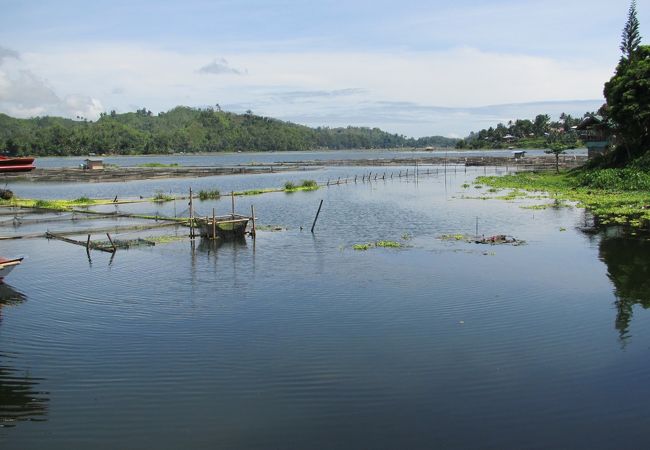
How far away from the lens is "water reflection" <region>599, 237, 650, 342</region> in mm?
16422

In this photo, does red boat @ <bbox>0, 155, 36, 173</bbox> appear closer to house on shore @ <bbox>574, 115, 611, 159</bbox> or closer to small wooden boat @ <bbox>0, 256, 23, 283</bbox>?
small wooden boat @ <bbox>0, 256, 23, 283</bbox>

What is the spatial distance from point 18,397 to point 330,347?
6.57 metres

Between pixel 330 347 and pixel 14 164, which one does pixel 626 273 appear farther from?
pixel 14 164

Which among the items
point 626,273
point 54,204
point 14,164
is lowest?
point 626,273

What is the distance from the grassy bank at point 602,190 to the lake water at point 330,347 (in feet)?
25.3

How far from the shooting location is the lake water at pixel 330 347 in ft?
33.4

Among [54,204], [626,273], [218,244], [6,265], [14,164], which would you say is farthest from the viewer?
[54,204]

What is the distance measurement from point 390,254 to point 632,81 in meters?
34.4

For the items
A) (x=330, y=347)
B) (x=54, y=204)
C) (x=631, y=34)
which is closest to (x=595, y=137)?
(x=631, y=34)

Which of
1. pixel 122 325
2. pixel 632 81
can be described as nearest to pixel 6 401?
pixel 122 325

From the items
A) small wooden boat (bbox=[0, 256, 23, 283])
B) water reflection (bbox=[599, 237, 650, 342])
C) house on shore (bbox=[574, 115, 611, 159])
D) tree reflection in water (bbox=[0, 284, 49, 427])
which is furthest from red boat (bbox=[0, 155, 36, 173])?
house on shore (bbox=[574, 115, 611, 159])

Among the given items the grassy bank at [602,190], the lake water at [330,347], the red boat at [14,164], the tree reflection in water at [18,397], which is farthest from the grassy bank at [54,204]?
the grassy bank at [602,190]

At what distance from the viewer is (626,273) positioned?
69.0ft

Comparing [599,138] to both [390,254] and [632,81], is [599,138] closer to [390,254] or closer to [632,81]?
[632,81]
